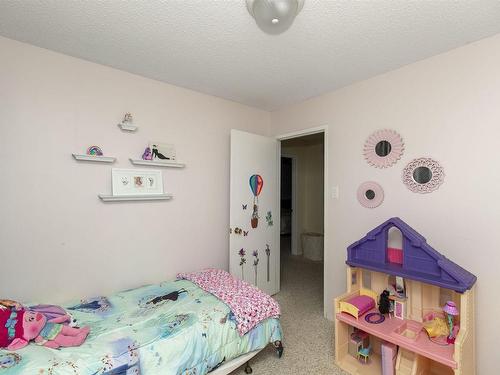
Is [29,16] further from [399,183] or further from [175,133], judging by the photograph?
[399,183]

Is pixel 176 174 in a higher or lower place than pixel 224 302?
higher

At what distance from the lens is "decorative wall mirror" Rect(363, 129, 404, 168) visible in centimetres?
212

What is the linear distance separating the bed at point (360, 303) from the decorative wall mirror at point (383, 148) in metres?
1.08

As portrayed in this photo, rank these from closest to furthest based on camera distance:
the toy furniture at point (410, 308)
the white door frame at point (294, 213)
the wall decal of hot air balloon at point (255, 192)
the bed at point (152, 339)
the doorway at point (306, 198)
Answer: the bed at point (152, 339) → the toy furniture at point (410, 308) → the wall decal of hot air balloon at point (255, 192) → the doorway at point (306, 198) → the white door frame at point (294, 213)

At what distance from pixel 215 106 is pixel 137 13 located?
137 cm

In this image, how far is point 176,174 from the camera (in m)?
2.54

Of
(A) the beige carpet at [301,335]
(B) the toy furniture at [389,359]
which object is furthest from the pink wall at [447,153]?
(A) the beige carpet at [301,335]

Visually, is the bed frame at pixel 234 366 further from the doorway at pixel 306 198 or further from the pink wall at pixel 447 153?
the doorway at pixel 306 198

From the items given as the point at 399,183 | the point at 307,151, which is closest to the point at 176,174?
the point at 399,183

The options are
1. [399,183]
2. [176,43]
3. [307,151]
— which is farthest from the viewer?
[307,151]

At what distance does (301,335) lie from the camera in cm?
234

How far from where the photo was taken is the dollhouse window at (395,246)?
1975mm

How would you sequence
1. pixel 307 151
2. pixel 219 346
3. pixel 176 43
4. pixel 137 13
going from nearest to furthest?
1. pixel 137 13
2. pixel 219 346
3. pixel 176 43
4. pixel 307 151

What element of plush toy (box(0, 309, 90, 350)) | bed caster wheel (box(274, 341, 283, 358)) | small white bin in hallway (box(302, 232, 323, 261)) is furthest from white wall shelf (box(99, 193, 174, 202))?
small white bin in hallway (box(302, 232, 323, 261))
